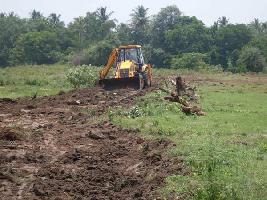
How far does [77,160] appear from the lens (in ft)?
39.8

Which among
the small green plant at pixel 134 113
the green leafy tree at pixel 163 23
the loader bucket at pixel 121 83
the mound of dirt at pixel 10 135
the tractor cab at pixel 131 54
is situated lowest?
the mound of dirt at pixel 10 135

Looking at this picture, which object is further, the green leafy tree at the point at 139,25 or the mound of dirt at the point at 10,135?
the green leafy tree at the point at 139,25

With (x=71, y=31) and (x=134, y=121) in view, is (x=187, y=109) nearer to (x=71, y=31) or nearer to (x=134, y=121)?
(x=134, y=121)

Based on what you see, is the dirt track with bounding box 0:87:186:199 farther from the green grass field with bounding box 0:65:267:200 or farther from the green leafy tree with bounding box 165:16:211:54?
the green leafy tree with bounding box 165:16:211:54

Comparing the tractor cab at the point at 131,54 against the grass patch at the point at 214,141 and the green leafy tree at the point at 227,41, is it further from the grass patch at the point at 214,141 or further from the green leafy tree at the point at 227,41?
the green leafy tree at the point at 227,41

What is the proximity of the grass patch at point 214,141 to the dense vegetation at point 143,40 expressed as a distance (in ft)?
153

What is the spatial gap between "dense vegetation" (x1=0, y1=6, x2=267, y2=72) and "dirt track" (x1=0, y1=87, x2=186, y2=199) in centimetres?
5089

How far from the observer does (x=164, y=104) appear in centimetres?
1997

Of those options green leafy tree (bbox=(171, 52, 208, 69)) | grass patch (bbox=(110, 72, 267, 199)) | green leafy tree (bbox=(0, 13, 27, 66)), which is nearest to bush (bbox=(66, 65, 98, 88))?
grass patch (bbox=(110, 72, 267, 199))

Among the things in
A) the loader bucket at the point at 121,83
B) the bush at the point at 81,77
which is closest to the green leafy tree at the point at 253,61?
the bush at the point at 81,77

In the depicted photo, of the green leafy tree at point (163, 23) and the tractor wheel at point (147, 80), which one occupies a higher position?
the green leafy tree at point (163, 23)

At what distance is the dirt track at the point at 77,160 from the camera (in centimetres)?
984

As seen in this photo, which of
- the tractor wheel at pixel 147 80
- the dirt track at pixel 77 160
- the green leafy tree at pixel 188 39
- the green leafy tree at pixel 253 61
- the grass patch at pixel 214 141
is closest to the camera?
the grass patch at pixel 214 141

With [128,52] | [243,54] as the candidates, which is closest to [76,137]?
[128,52]
